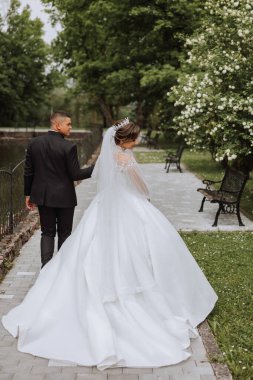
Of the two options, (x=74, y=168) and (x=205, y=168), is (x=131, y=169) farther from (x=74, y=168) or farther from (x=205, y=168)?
(x=205, y=168)

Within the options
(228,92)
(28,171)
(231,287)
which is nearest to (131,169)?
(28,171)

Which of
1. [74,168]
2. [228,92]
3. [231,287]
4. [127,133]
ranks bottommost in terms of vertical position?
[231,287]

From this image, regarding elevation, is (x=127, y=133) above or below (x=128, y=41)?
below

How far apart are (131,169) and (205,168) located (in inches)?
665

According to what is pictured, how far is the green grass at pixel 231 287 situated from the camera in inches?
197

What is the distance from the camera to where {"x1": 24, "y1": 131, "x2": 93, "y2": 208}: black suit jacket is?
6.30m

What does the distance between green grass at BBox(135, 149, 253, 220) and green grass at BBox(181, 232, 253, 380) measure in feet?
8.69

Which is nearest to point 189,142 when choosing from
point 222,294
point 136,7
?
point 222,294

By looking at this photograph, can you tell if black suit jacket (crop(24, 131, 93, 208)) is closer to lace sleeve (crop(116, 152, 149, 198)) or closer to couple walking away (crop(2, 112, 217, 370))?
couple walking away (crop(2, 112, 217, 370))

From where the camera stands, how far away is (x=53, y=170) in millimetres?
6383

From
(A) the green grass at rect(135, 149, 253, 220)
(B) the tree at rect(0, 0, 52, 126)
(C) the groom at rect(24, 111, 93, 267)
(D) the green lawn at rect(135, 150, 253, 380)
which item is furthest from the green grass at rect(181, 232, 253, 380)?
(B) the tree at rect(0, 0, 52, 126)

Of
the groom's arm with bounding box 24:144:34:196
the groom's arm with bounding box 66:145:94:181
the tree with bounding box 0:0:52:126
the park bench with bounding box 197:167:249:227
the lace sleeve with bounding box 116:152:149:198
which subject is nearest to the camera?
the lace sleeve with bounding box 116:152:149:198

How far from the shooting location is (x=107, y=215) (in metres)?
5.48

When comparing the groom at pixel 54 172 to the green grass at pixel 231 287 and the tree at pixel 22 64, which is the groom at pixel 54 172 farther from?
the tree at pixel 22 64
